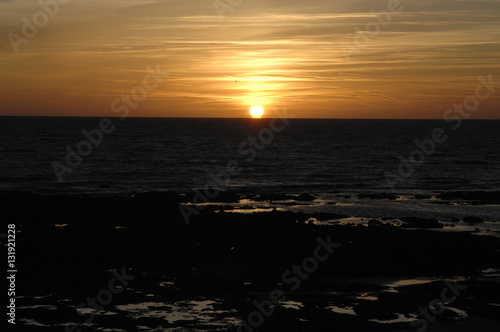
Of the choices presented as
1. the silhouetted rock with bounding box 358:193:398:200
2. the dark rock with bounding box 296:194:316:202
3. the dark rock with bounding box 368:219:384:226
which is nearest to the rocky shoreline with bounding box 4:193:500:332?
the dark rock with bounding box 368:219:384:226

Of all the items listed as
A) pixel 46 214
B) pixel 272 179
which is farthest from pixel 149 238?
pixel 272 179

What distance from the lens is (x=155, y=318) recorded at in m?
15.4

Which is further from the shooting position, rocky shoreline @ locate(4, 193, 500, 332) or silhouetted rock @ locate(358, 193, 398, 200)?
silhouetted rock @ locate(358, 193, 398, 200)

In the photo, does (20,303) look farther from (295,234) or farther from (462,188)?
(462,188)

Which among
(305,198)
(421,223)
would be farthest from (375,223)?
(305,198)

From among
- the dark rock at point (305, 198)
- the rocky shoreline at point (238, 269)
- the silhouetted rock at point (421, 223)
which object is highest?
the dark rock at point (305, 198)

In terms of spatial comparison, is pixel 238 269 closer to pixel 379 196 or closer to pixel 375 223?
pixel 375 223

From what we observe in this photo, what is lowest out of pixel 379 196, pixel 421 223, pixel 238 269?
pixel 238 269

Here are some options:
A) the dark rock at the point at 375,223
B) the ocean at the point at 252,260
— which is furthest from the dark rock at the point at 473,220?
the dark rock at the point at 375,223

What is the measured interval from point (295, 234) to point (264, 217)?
438 centimetres

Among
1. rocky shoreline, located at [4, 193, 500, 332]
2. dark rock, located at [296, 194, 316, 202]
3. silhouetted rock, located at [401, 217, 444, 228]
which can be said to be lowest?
rocky shoreline, located at [4, 193, 500, 332]

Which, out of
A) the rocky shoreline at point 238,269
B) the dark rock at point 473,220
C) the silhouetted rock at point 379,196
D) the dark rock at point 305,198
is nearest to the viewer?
the rocky shoreline at point 238,269

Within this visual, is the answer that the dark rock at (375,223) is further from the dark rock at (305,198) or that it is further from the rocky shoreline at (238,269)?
the dark rock at (305,198)

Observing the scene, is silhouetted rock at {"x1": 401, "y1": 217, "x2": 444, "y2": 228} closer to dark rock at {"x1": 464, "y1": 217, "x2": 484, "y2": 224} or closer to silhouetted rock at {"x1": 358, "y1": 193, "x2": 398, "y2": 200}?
dark rock at {"x1": 464, "y1": 217, "x2": 484, "y2": 224}
